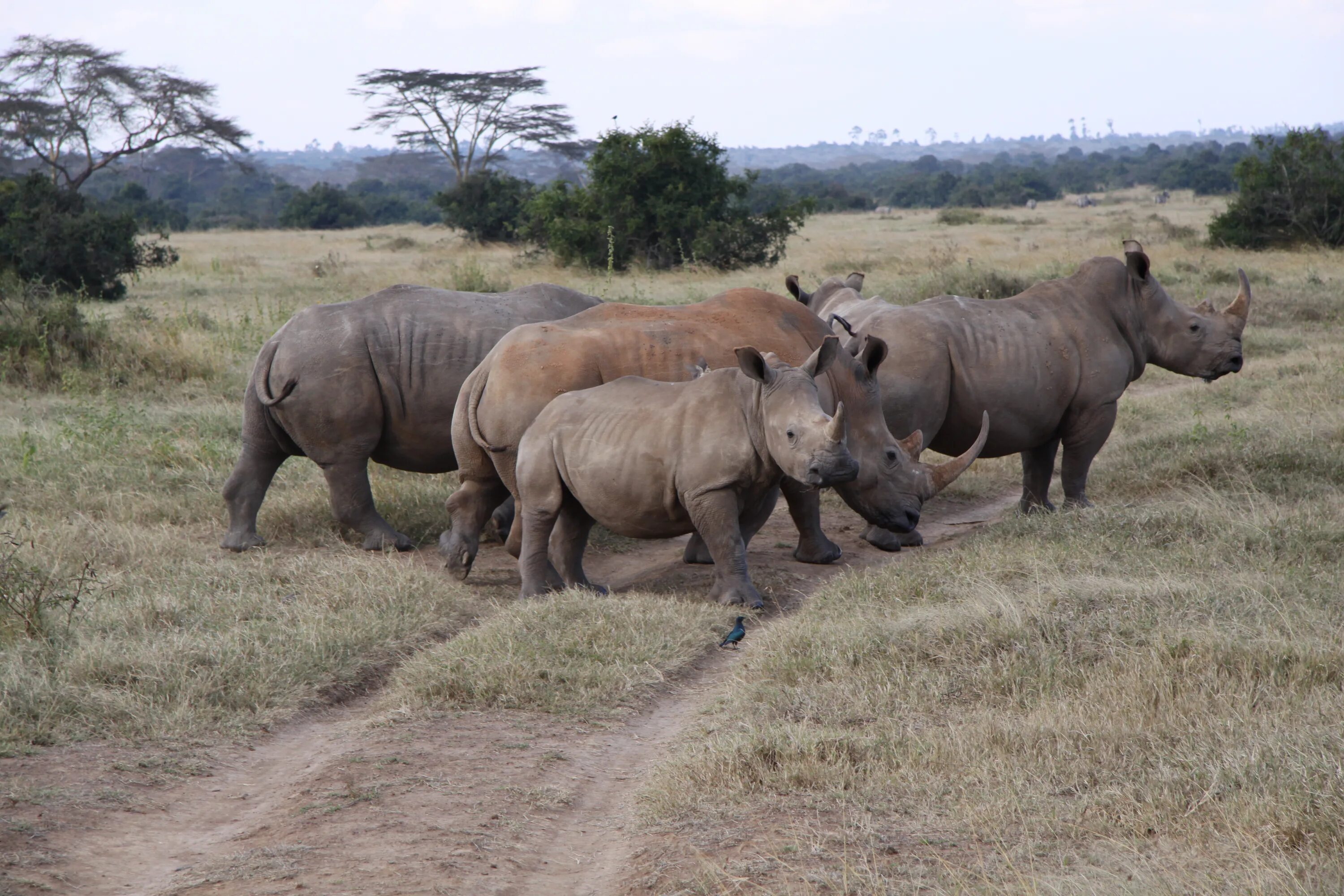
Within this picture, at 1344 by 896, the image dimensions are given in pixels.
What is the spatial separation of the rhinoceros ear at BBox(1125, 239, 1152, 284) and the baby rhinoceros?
2.74 metres

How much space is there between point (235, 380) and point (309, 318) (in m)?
4.02

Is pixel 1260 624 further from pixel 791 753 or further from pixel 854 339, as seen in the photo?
pixel 854 339

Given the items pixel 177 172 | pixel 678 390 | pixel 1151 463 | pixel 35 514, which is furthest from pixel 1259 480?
pixel 177 172

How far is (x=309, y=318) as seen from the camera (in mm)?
7180

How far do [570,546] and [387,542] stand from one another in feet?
4.41

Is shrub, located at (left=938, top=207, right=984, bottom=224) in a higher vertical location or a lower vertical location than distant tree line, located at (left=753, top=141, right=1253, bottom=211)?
lower

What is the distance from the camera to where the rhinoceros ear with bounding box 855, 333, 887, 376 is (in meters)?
6.17

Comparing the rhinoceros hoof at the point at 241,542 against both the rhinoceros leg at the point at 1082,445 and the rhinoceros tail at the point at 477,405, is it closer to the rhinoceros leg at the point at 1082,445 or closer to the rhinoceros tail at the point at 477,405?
the rhinoceros tail at the point at 477,405

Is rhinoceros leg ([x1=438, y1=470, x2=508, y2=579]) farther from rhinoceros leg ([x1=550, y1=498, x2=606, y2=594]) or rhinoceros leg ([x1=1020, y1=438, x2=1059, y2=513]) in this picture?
rhinoceros leg ([x1=1020, y1=438, x2=1059, y2=513])

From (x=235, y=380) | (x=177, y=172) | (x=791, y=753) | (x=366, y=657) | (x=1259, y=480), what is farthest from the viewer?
(x=177, y=172)

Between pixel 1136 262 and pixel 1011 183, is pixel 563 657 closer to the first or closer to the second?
pixel 1136 262

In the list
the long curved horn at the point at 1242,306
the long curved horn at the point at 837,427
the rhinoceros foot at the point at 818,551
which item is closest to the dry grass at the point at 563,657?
the long curved horn at the point at 837,427

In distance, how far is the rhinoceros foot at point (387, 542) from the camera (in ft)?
23.2

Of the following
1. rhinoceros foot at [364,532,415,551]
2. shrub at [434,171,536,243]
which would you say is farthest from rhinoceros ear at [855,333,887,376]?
shrub at [434,171,536,243]
